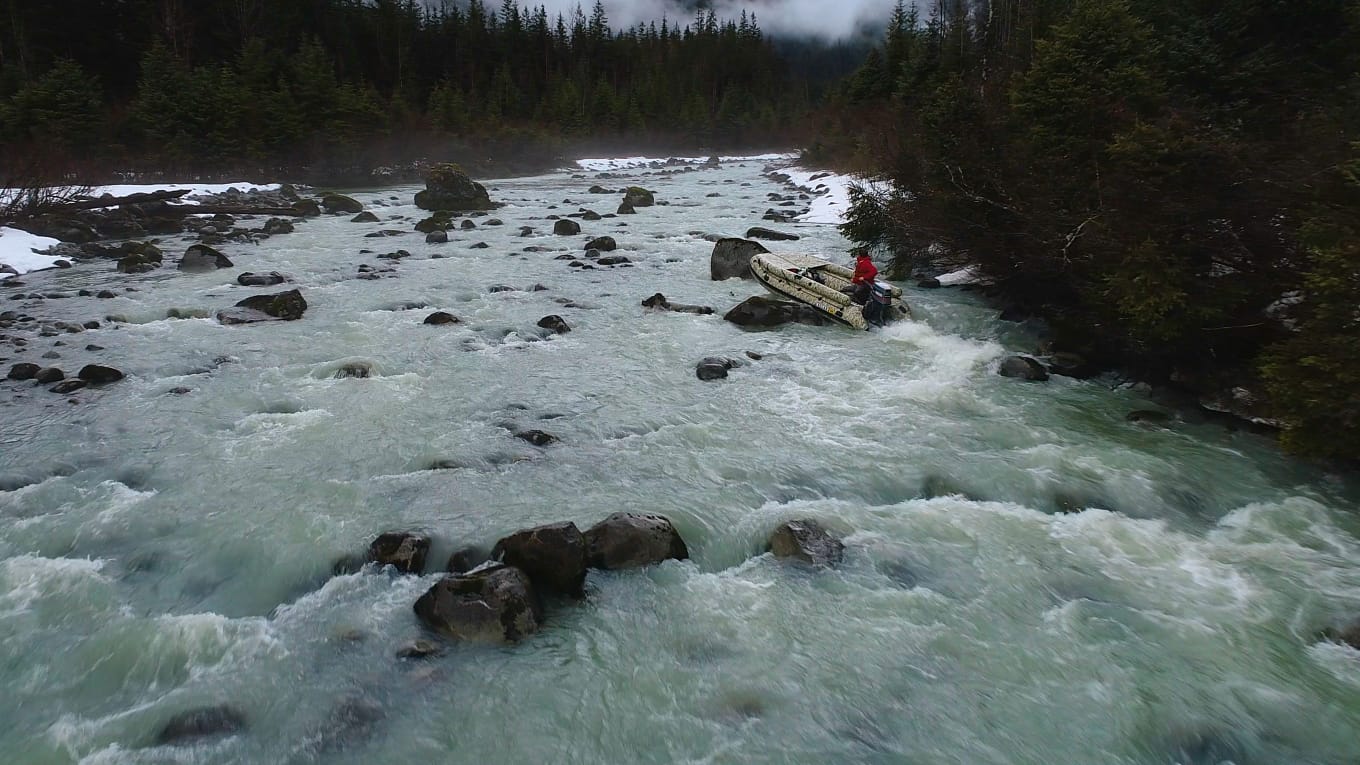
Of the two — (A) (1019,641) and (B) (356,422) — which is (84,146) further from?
(A) (1019,641)

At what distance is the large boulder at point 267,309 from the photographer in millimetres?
16672

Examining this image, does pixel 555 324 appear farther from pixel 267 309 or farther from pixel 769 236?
pixel 769 236

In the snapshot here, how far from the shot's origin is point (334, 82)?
53062 mm

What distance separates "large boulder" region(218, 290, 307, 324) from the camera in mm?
16672

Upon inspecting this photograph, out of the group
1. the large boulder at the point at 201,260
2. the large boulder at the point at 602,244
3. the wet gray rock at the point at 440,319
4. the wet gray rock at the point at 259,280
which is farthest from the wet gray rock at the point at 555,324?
the large boulder at the point at 201,260

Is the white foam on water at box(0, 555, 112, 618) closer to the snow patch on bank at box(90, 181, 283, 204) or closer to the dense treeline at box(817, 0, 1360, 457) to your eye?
the dense treeline at box(817, 0, 1360, 457)

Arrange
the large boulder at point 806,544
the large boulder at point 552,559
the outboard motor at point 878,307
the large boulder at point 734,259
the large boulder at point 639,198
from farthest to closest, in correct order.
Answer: the large boulder at point 639,198 → the large boulder at point 734,259 → the outboard motor at point 878,307 → the large boulder at point 806,544 → the large boulder at point 552,559

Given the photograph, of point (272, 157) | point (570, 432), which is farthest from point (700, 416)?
point (272, 157)

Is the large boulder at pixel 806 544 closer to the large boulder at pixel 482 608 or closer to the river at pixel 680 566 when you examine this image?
the river at pixel 680 566

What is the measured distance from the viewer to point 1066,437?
10938mm

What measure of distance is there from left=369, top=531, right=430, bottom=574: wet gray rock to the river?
169 millimetres

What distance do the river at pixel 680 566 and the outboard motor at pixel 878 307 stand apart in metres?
1.81


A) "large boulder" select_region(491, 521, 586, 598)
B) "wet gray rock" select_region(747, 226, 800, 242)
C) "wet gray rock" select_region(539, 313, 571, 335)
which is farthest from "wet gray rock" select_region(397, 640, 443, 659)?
"wet gray rock" select_region(747, 226, 800, 242)

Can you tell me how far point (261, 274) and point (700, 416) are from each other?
15356 mm
